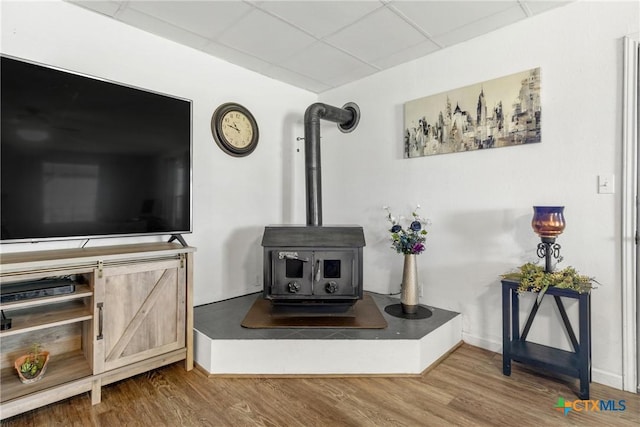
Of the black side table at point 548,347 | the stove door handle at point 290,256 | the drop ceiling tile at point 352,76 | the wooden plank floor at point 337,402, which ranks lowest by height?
the wooden plank floor at point 337,402

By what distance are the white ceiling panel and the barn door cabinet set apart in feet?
5.32

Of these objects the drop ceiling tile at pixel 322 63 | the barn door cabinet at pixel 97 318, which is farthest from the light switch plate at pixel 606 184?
the barn door cabinet at pixel 97 318

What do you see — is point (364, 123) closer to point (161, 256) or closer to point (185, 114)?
point (185, 114)

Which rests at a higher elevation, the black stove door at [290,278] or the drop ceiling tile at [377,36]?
the drop ceiling tile at [377,36]

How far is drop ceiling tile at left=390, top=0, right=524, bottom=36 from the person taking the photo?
2.11m

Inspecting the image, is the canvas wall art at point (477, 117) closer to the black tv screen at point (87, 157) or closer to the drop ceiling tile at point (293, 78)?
the drop ceiling tile at point (293, 78)

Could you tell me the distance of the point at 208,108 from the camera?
284cm

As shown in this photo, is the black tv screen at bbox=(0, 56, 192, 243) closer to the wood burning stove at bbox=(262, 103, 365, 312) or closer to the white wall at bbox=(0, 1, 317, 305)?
the white wall at bbox=(0, 1, 317, 305)

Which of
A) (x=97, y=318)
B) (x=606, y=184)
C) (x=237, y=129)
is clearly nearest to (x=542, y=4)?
(x=606, y=184)

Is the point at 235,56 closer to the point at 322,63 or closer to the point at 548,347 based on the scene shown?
the point at 322,63

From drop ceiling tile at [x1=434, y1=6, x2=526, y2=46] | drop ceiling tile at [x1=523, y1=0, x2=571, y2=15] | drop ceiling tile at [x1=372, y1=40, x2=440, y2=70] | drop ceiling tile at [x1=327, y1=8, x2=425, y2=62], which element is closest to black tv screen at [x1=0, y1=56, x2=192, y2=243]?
drop ceiling tile at [x1=327, y1=8, x2=425, y2=62]

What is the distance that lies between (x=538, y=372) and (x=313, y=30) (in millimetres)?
2879

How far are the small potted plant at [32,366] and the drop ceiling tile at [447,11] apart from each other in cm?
295

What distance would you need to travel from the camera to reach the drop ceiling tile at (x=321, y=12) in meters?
2.12
